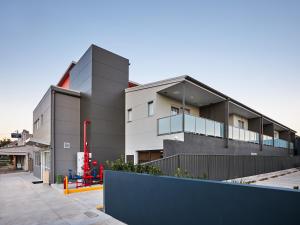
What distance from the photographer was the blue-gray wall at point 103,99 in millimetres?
14508

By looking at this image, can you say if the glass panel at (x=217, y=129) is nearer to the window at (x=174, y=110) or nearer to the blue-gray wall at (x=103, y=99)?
the window at (x=174, y=110)

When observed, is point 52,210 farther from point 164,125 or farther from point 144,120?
point 144,120

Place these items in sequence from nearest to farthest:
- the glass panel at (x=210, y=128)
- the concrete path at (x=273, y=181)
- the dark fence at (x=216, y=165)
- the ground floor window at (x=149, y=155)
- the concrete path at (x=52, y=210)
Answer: the concrete path at (x=52, y=210) < the dark fence at (x=216, y=165) < the concrete path at (x=273, y=181) < the ground floor window at (x=149, y=155) < the glass panel at (x=210, y=128)

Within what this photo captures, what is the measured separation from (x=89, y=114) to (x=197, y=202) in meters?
11.8

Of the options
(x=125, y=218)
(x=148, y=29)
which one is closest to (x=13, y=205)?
(x=125, y=218)

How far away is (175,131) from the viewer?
11.7 m

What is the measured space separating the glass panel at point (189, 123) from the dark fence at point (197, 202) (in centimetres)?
609

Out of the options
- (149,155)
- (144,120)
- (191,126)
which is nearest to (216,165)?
(191,126)

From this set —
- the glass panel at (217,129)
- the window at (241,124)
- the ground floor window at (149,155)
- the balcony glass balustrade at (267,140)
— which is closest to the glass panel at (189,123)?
the ground floor window at (149,155)

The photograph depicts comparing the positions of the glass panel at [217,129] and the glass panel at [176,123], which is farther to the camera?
the glass panel at [217,129]

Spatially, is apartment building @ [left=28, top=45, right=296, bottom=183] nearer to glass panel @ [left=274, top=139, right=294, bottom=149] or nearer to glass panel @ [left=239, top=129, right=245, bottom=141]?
glass panel @ [left=239, top=129, right=245, bottom=141]

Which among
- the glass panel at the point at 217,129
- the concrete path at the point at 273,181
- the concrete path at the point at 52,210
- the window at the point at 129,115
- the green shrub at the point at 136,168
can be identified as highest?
the window at the point at 129,115

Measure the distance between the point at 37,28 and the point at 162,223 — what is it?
46.9 feet

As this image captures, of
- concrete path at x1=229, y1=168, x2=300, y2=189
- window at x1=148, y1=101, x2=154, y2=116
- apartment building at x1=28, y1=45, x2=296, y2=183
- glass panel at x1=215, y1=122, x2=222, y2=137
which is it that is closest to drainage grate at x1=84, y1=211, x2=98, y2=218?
apartment building at x1=28, y1=45, x2=296, y2=183
